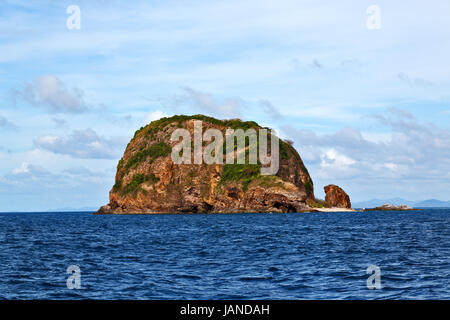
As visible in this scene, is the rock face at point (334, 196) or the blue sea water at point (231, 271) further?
the rock face at point (334, 196)

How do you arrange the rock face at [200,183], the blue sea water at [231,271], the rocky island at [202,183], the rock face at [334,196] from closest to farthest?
1. the blue sea water at [231,271]
2. the rock face at [200,183]
3. the rocky island at [202,183]
4. the rock face at [334,196]

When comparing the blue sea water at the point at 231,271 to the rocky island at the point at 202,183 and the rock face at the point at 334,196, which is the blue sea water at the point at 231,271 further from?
the rock face at the point at 334,196

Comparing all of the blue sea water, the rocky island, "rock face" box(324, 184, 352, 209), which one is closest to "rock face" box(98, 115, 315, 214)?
the rocky island

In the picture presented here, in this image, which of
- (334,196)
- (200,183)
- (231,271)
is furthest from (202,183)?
(231,271)

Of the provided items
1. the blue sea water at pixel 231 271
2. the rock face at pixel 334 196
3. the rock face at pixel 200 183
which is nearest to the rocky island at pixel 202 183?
the rock face at pixel 200 183

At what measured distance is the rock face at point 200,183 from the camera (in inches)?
5758

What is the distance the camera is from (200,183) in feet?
530

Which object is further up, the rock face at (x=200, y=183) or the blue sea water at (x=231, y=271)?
the rock face at (x=200, y=183)

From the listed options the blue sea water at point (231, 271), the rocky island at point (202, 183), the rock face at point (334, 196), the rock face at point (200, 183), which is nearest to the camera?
the blue sea water at point (231, 271)

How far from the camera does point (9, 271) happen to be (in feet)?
92.9

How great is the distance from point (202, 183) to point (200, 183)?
719mm

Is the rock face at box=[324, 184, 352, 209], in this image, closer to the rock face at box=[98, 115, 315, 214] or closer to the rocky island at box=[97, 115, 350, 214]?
the rocky island at box=[97, 115, 350, 214]
